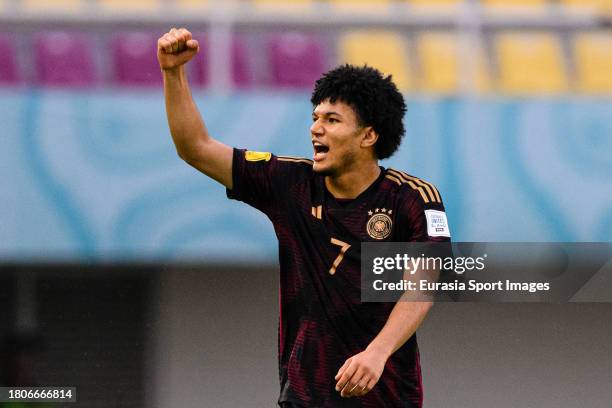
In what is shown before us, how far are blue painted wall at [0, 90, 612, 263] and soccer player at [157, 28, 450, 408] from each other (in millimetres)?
4874

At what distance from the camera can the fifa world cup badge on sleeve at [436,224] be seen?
15.2 ft

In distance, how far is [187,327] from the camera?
1174 centimetres

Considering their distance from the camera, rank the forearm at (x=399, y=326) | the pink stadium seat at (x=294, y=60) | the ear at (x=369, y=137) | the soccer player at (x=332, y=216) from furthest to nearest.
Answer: the pink stadium seat at (x=294, y=60)
the ear at (x=369, y=137)
the soccer player at (x=332, y=216)
the forearm at (x=399, y=326)

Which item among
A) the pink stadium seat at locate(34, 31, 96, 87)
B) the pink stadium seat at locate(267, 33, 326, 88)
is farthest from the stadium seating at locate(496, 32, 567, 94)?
the pink stadium seat at locate(34, 31, 96, 87)

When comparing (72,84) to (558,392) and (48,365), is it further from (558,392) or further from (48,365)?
(558,392)

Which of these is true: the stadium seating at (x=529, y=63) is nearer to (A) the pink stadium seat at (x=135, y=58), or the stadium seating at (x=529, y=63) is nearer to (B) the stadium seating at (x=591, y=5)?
(B) the stadium seating at (x=591, y=5)

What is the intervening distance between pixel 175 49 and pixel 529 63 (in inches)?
266

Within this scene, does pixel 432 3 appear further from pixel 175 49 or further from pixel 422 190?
pixel 175 49

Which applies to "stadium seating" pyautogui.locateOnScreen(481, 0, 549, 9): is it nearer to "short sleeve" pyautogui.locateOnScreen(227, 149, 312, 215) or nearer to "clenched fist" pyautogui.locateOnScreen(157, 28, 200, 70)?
"short sleeve" pyautogui.locateOnScreen(227, 149, 312, 215)

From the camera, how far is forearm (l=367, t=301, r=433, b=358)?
4395 mm

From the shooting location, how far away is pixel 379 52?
10.7 m

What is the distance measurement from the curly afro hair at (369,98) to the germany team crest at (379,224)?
28 cm

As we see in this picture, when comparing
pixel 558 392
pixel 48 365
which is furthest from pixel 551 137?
pixel 48 365

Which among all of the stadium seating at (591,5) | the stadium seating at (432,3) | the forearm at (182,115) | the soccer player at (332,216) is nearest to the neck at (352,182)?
the soccer player at (332,216)
